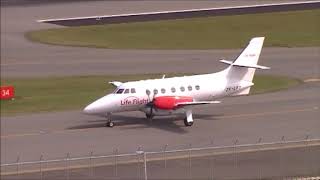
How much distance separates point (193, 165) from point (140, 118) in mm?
8716

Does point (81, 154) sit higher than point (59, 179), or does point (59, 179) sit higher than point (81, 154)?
point (81, 154)

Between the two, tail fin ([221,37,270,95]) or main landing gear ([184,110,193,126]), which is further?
tail fin ([221,37,270,95])

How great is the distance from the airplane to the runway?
0.42 m

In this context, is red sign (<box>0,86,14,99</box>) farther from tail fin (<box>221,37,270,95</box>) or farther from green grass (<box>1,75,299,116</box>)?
tail fin (<box>221,37,270,95</box>)

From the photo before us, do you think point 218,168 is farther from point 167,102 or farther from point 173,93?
point 173,93

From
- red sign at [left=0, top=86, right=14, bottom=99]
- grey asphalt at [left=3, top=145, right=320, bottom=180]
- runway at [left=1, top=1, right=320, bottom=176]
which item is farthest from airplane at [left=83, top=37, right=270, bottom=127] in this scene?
grey asphalt at [left=3, top=145, right=320, bottom=180]

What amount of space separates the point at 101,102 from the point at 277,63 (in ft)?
40.4

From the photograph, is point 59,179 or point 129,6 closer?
point 59,179

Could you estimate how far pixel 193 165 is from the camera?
1375 cm

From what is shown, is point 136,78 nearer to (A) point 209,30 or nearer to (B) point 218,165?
(A) point 209,30

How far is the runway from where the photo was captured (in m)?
19.0

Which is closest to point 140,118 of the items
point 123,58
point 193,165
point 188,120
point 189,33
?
point 188,120

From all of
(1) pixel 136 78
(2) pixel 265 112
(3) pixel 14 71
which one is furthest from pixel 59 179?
(3) pixel 14 71

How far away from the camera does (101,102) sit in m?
21.3
